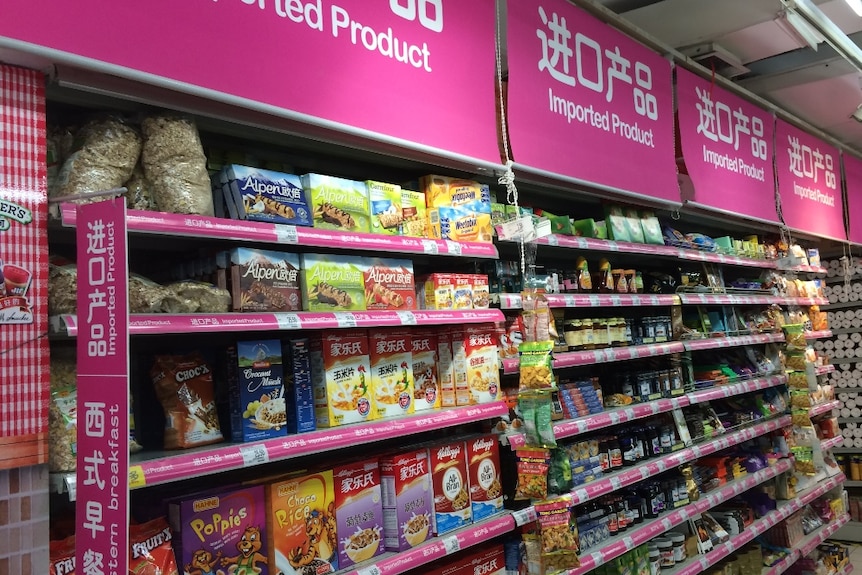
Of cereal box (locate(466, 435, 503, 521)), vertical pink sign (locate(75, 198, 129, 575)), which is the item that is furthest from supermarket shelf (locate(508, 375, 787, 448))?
vertical pink sign (locate(75, 198, 129, 575))

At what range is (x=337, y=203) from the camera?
233 centimetres

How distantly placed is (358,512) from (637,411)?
201cm

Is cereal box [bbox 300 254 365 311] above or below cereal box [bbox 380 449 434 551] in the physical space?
above

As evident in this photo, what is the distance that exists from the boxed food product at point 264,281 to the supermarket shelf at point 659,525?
1829 mm

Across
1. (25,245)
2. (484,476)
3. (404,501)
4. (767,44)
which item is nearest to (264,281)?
(25,245)

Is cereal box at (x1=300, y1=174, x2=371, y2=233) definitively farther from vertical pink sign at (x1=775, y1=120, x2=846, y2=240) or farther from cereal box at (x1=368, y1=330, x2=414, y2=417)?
vertical pink sign at (x1=775, y1=120, x2=846, y2=240)

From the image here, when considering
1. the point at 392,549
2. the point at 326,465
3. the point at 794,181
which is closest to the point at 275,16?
the point at 326,465

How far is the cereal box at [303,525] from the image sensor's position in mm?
2047

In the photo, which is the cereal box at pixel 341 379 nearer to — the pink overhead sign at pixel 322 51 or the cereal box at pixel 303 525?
the cereal box at pixel 303 525

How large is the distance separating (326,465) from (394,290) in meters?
0.68

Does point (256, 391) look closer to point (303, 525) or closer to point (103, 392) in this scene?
point (303, 525)

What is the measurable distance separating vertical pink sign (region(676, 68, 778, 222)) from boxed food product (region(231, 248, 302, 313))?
10.2 ft

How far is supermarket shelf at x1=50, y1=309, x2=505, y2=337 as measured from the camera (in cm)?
169

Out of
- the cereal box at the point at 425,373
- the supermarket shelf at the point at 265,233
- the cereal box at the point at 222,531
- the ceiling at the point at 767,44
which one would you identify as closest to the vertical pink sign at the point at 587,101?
the ceiling at the point at 767,44
